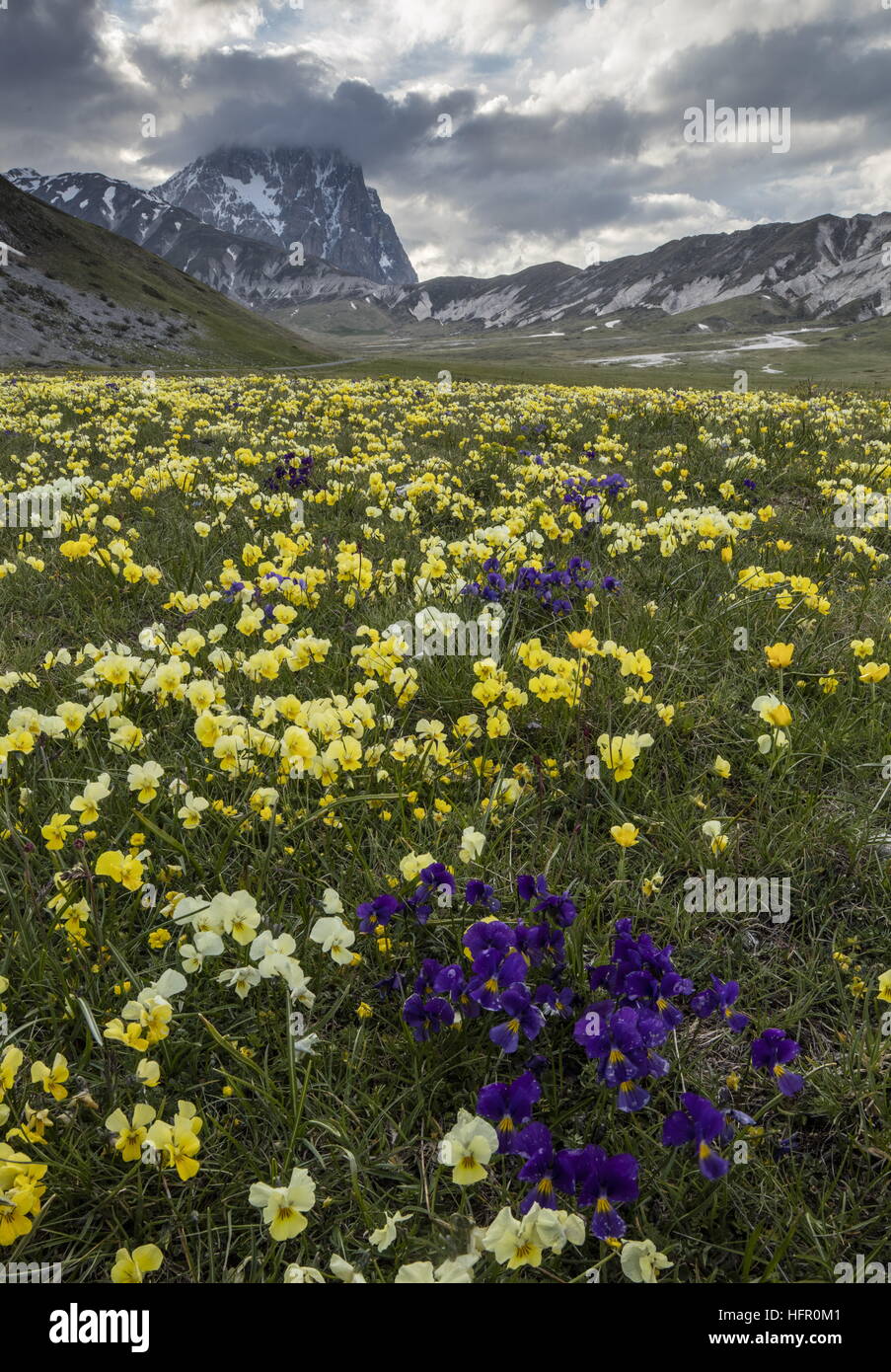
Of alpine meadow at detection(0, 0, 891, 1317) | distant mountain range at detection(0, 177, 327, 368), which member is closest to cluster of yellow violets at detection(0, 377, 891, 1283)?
alpine meadow at detection(0, 0, 891, 1317)

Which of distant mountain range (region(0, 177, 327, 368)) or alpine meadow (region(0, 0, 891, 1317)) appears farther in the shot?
distant mountain range (region(0, 177, 327, 368))

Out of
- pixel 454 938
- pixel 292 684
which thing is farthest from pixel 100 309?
pixel 454 938

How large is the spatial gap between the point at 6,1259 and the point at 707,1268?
1.92 meters

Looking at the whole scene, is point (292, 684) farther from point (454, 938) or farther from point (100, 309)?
point (100, 309)

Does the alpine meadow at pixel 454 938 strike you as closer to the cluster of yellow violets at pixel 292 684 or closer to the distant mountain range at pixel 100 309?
the cluster of yellow violets at pixel 292 684

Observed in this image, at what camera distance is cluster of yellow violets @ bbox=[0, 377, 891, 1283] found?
6.82 feet

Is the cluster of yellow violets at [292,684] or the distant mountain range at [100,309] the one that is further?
the distant mountain range at [100,309]

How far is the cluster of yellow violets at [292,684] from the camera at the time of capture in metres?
2.08

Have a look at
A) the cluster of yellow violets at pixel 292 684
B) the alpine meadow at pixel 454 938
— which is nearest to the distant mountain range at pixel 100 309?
the cluster of yellow violets at pixel 292 684

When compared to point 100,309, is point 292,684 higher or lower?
lower

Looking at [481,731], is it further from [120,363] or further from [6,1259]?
[120,363]

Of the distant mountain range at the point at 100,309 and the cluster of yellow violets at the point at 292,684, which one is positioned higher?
the distant mountain range at the point at 100,309

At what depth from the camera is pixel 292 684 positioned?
4.24 meters

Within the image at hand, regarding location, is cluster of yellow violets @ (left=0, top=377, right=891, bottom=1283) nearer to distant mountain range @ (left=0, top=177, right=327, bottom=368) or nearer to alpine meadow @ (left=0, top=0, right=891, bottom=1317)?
alpine meadow @ (left=0, top=0, right=891, bottom=1317)
